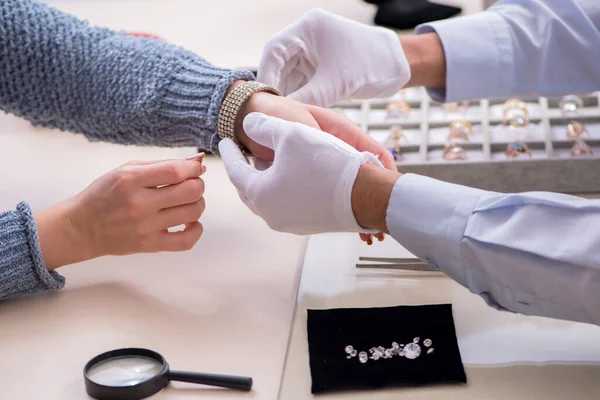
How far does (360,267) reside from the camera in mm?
1009

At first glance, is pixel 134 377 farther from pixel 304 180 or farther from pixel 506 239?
pixel 506 239

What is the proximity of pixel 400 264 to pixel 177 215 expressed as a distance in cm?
27

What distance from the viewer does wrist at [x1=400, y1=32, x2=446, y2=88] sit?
124 centimetres

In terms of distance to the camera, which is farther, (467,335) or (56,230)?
(56,230)

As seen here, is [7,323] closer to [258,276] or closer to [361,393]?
[258,276]

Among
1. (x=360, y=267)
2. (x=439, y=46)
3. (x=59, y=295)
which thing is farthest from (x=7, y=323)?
(x=439, y=46)

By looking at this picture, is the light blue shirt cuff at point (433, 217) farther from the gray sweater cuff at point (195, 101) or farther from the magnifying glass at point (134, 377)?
the gray sweater cuff at point (195, 101)

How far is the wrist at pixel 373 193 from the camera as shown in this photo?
84cm

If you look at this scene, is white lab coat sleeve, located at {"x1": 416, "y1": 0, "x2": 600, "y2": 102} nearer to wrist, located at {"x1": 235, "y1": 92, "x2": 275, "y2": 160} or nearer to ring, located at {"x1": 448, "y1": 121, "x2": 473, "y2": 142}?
ring, located at {"x1": 448, "y1": 121, "x2": 473, "y2": 142}

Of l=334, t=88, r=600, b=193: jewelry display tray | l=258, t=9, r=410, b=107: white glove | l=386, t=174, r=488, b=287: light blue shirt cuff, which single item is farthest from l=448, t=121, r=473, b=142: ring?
l=386, t=174, r=488, b=287: light blue shirt cuff

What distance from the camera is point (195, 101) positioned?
1111 mm

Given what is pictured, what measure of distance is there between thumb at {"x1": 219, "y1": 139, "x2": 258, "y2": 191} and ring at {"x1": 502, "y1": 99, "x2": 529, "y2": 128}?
19.6 inches

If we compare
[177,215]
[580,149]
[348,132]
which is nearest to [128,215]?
[177,215]

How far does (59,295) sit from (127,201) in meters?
0.14
